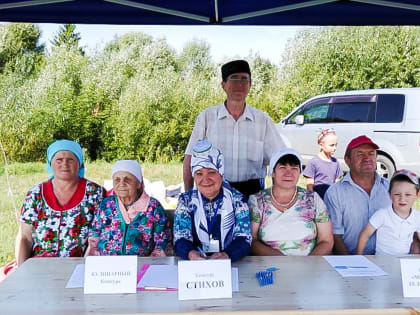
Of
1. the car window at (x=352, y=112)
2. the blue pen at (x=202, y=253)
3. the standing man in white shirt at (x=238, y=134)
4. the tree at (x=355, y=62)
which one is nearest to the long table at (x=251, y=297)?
the blue pen at (x=202, y=253)

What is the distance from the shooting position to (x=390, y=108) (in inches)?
281

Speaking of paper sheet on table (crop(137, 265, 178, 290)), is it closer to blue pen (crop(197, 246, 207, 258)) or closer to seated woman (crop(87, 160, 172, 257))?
blue pen (crop(197, 246, 207, 258))

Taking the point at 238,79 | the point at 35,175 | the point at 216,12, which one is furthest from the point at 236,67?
the point at 35,175

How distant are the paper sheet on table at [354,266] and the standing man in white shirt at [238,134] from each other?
1.08m

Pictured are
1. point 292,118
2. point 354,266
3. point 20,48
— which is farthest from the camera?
point 20,48

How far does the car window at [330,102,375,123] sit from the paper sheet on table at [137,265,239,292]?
6.11m

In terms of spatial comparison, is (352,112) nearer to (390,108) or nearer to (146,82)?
(390,108)

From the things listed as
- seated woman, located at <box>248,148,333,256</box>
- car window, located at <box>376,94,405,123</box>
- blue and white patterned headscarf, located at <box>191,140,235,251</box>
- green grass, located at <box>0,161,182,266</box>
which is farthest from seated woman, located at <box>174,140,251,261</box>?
car window, located at <box>376,94,405,123</box>

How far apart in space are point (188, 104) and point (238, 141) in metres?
6.68

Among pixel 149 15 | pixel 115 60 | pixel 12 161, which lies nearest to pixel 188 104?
pixel 115 60

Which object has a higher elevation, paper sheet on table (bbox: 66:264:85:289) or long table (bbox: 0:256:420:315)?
long table (bbox: 0:256:420:315)

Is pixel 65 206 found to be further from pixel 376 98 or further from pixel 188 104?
pixel 188 104

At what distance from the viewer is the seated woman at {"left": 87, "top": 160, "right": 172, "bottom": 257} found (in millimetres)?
2318

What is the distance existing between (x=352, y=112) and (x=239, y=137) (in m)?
5.11
